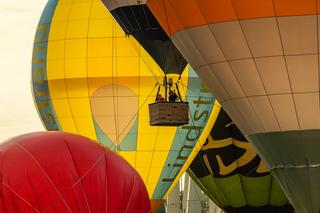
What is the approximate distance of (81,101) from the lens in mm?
23000

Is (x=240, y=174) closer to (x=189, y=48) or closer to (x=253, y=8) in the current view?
(x=189, y=48)

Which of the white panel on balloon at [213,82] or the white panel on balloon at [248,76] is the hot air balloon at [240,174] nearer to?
the white panel on balloon at [213,82]

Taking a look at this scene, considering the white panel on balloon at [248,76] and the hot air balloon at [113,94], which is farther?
the hot air balloon at [113,94]

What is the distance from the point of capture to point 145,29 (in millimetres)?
19703

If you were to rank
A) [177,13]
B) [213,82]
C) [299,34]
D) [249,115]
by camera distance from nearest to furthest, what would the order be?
[299,34] → [249,115] → [177,13] → [213,82]

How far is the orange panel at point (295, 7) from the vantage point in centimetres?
1518

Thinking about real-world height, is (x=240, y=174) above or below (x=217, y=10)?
below

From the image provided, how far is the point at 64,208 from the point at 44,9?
9.90 meters

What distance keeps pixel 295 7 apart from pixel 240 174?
9.88 metres

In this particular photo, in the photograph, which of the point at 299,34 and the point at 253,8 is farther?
the point at 253,8

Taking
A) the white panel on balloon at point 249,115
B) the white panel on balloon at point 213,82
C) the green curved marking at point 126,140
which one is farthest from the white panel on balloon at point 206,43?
the green curved marking at point 126,140

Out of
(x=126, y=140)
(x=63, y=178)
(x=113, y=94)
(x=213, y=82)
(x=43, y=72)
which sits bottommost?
(x=63, y=178)

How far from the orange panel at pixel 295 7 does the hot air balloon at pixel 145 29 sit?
4.22 m

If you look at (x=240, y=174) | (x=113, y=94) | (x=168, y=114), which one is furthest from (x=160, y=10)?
(x=240, y=174)
